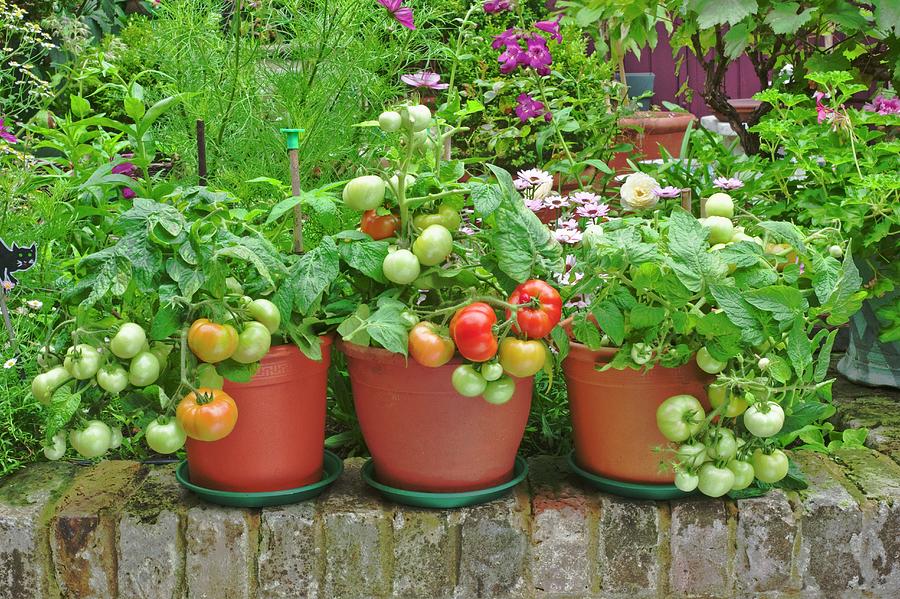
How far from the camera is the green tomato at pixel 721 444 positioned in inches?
53.3

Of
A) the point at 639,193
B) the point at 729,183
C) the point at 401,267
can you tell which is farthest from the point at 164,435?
the point at 729,183

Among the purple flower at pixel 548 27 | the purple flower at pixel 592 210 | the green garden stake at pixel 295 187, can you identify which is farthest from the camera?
the purple flower at pixel 548 27

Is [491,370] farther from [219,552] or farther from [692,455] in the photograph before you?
[219,552]

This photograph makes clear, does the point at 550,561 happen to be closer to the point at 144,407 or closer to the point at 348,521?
the point at 348,521

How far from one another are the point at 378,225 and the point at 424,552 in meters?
0.49

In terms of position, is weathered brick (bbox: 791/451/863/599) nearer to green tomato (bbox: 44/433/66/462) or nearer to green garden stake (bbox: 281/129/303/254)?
green garden stake (bbox: 281/129/303/254)

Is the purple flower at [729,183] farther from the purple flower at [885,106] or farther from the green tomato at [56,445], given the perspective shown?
the green tomato at [56,445]

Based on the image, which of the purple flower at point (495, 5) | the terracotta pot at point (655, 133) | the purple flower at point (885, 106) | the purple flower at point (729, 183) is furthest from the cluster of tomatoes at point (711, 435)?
the terracotta pot at point (655, 133)

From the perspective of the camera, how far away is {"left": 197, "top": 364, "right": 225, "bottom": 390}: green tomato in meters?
1.32

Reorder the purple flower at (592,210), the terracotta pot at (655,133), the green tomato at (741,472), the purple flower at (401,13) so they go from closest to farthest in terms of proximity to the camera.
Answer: the green tomato at (741,472), the purple flower at (401,13), the purple flower at (592,210), the terracotta pot at (655,133)

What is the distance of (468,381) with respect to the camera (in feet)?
4.31

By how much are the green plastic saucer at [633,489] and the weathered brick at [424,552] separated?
0.22 metres

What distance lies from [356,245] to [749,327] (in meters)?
0.56

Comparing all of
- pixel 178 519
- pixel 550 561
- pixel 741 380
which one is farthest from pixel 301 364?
pixel 741 380
